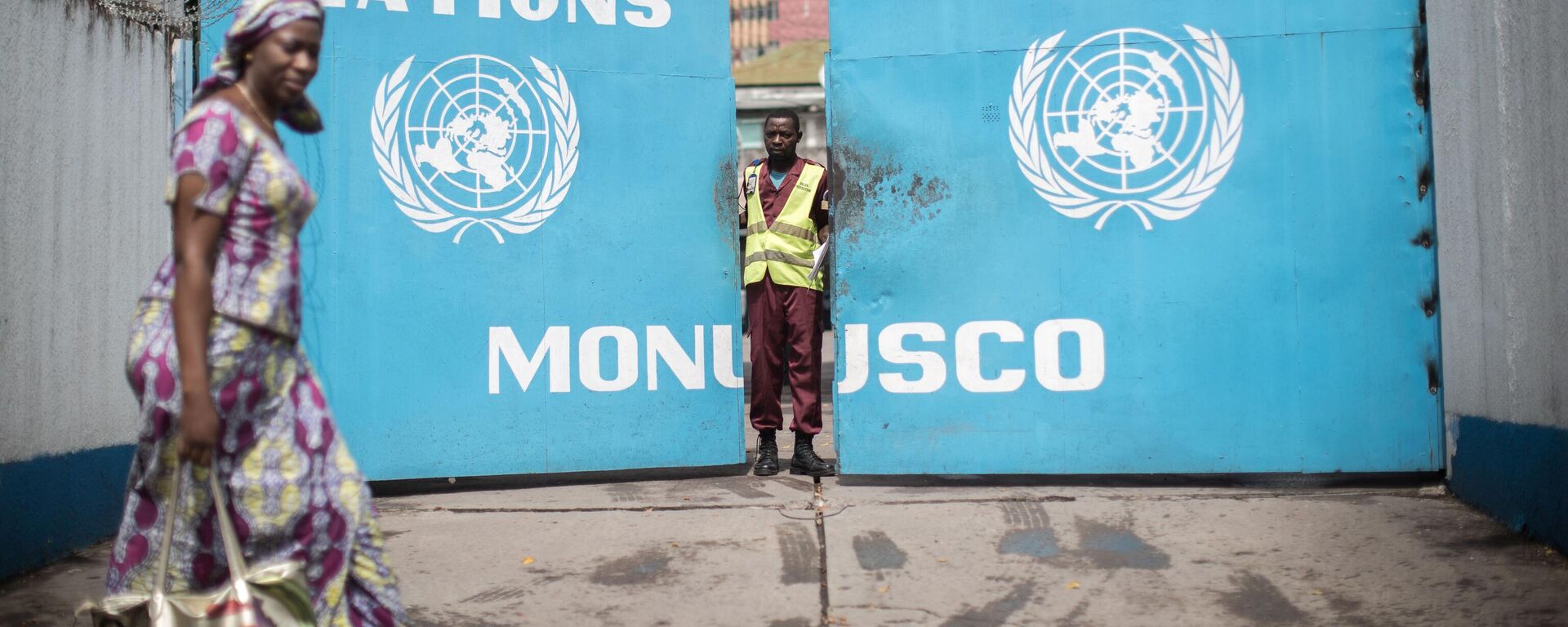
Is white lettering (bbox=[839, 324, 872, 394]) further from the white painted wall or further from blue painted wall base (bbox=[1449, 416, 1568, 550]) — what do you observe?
the white painted wall

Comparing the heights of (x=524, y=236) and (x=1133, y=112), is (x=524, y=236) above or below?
below

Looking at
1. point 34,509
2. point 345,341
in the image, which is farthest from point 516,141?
point 34,509

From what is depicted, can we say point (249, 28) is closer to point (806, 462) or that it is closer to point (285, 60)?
point (285, 60)

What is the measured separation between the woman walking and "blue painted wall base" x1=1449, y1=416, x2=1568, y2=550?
11.4ft

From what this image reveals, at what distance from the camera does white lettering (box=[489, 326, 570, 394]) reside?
527 cm

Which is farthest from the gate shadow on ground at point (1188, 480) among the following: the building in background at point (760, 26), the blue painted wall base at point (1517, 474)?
the building in background at point (760, 26)

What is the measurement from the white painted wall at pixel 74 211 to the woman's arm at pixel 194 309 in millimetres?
1938

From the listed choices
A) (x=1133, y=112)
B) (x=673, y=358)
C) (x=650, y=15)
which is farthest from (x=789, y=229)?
(x=1133, y=112)

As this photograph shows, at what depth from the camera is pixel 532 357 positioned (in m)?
5.29

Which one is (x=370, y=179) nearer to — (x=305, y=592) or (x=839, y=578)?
(x=839, y=578)

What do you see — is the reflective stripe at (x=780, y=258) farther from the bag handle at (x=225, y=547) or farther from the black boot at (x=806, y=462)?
the bag handle at (x=225, y=547)

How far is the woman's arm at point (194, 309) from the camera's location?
2316mm

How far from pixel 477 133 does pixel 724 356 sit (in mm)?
1356

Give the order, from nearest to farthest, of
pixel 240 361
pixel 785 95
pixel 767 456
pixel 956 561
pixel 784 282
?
pixel 240 361, pixel 956 561, pixel 784 282, pixel 767 456, pixel 785 95
